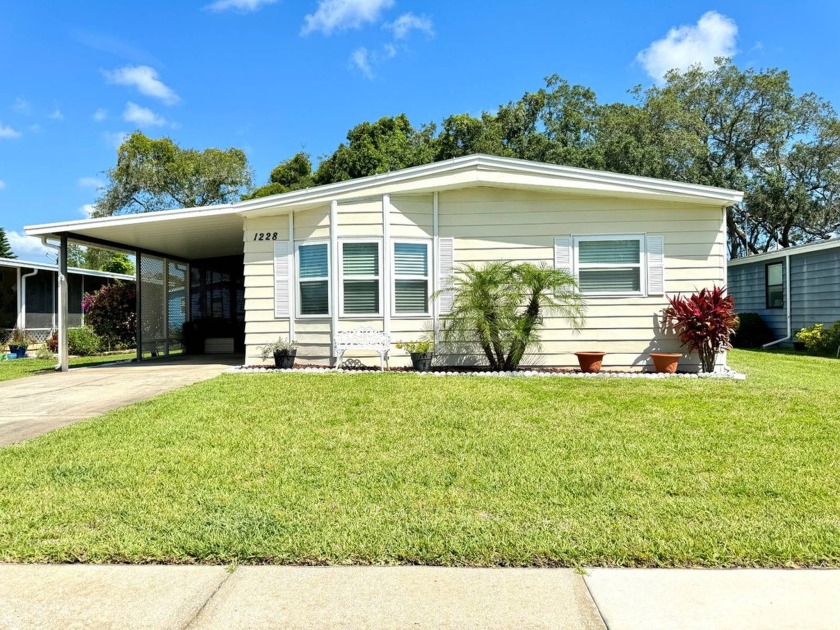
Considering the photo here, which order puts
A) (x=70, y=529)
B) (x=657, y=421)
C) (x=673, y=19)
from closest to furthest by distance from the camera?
(x=70, y=529) → (x=657, y=421) → (x=673, y=19)

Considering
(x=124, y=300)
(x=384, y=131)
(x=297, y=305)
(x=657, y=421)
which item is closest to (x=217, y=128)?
(x=384, y=131)

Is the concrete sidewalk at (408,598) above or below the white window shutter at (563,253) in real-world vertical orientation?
below

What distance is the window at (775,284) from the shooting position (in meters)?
15.3

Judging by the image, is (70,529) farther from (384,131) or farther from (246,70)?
(384,131)

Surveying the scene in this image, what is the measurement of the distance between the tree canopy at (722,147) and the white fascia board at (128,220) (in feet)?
56.9

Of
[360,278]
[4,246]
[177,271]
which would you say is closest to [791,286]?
→ [360,278]

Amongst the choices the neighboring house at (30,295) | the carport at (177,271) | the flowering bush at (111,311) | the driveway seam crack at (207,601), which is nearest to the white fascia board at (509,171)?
the carport at (177,271)

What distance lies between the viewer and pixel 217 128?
1136 inches

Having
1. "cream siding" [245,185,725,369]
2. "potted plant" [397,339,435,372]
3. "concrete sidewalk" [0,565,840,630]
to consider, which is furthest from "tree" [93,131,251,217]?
"concrete sidewalk" [0,565,840,630]

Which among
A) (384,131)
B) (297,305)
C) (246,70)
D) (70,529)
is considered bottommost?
(70,529)

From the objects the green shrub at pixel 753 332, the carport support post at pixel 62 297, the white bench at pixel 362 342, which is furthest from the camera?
the green shrub at pixel 753 332

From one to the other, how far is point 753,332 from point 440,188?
12.0 meters

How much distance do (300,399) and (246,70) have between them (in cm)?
1411

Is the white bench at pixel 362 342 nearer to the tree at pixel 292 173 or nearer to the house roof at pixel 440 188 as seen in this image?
the house roof at pixel 440 188
